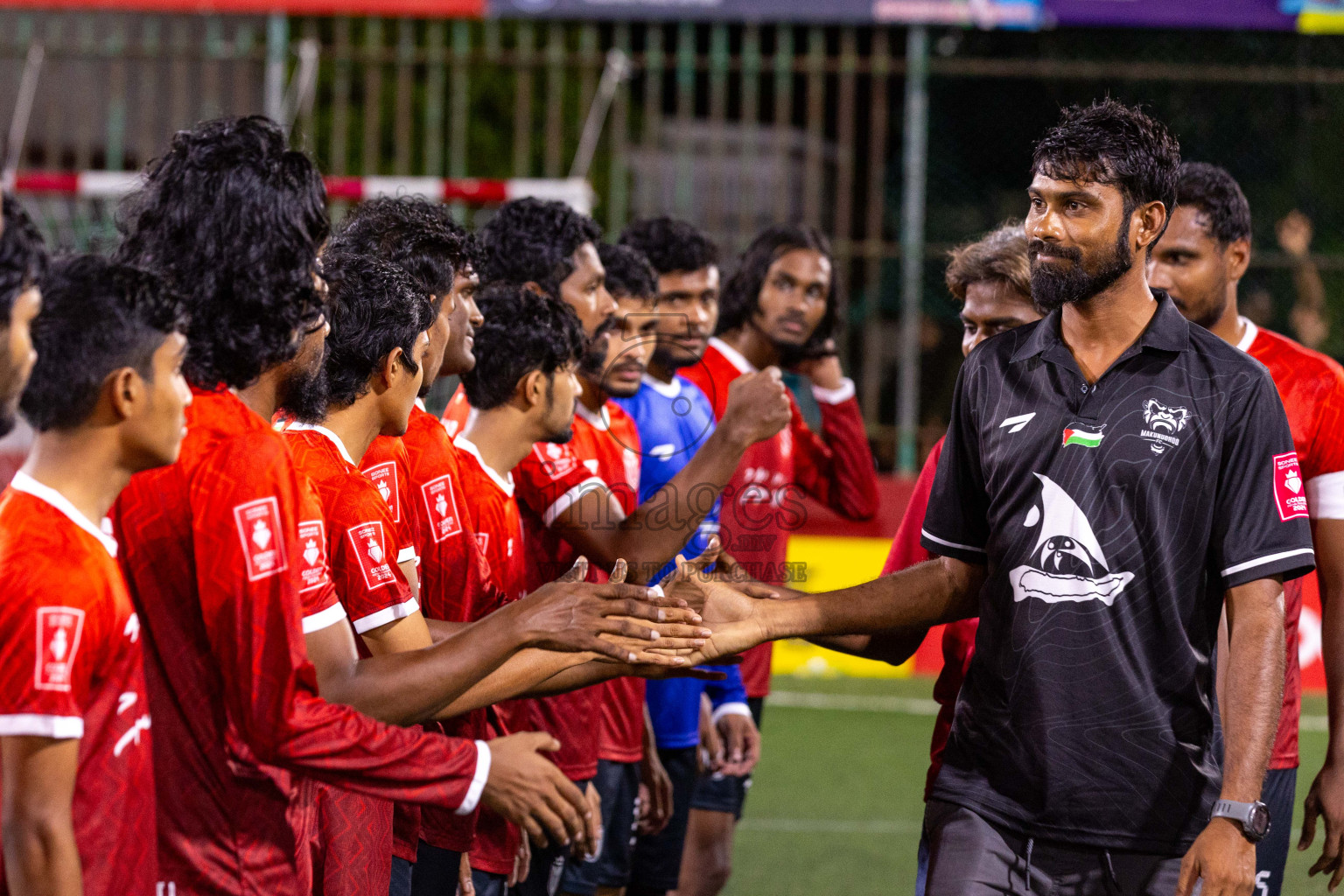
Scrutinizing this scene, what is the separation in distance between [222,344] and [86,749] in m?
0.73

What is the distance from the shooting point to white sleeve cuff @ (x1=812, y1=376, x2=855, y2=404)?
6320mm

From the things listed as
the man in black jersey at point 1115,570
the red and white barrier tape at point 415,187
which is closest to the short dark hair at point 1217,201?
the man in black jersey at point 1115,570

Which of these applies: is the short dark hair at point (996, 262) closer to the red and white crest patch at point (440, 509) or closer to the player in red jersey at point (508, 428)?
the player in red jersey at point (508, 428)

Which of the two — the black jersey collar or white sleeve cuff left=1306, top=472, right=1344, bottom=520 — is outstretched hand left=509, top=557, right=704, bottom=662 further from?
white sleeve cuff left=1306, top=472, right=1344, bottom=520

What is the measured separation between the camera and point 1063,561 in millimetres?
3123

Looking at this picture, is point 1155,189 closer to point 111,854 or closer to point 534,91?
point 111,854

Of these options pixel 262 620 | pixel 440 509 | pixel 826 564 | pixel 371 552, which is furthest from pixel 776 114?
pixel 262 620

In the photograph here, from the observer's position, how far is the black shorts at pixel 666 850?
5.14 m

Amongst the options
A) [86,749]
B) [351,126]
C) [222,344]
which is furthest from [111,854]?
[351,126]

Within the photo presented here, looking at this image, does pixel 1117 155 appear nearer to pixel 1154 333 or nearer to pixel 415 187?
pixel 1154 333

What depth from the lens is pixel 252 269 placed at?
2514mm

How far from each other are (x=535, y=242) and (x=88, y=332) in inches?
114

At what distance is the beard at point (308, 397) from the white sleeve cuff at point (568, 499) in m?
1.12

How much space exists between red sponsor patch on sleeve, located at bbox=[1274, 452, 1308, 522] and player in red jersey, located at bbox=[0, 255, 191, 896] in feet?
7.16
